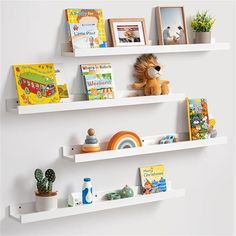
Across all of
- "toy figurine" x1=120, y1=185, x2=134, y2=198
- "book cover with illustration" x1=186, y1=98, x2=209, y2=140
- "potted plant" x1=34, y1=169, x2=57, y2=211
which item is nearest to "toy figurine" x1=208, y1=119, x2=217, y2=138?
"book cover with illustration" x1=186, y1=98, x2=209, y2=140

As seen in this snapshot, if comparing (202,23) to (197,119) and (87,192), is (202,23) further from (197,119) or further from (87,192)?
(87,192)

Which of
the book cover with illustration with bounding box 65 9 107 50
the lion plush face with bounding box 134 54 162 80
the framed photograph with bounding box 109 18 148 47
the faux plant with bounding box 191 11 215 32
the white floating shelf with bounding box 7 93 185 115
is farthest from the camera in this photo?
the faux plant with bounding box 191 11 215 32

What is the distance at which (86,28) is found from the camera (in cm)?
293

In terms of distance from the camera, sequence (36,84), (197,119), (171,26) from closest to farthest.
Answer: (36,84) < (171,26) < (197,119)

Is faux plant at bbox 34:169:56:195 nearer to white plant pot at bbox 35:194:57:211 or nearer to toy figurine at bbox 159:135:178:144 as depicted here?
white plant pot at bbox 35:194:57:211

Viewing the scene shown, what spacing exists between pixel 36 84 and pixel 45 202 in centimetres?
52

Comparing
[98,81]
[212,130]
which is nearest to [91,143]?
[98,81]

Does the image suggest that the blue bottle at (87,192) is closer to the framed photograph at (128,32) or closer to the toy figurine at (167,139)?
the toy figurine at (167,139)

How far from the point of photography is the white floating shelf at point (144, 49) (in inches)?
113

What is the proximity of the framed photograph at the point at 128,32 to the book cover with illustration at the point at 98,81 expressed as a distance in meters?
0.13

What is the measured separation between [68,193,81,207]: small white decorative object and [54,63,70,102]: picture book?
0.45 meters

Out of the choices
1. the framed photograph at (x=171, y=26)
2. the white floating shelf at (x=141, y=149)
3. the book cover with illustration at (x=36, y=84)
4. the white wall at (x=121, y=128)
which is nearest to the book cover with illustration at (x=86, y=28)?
the white wall at (x=121, y=128)

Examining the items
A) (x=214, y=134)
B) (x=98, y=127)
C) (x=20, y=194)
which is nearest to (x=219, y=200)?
(x=214, y=134)

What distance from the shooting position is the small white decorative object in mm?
2951
